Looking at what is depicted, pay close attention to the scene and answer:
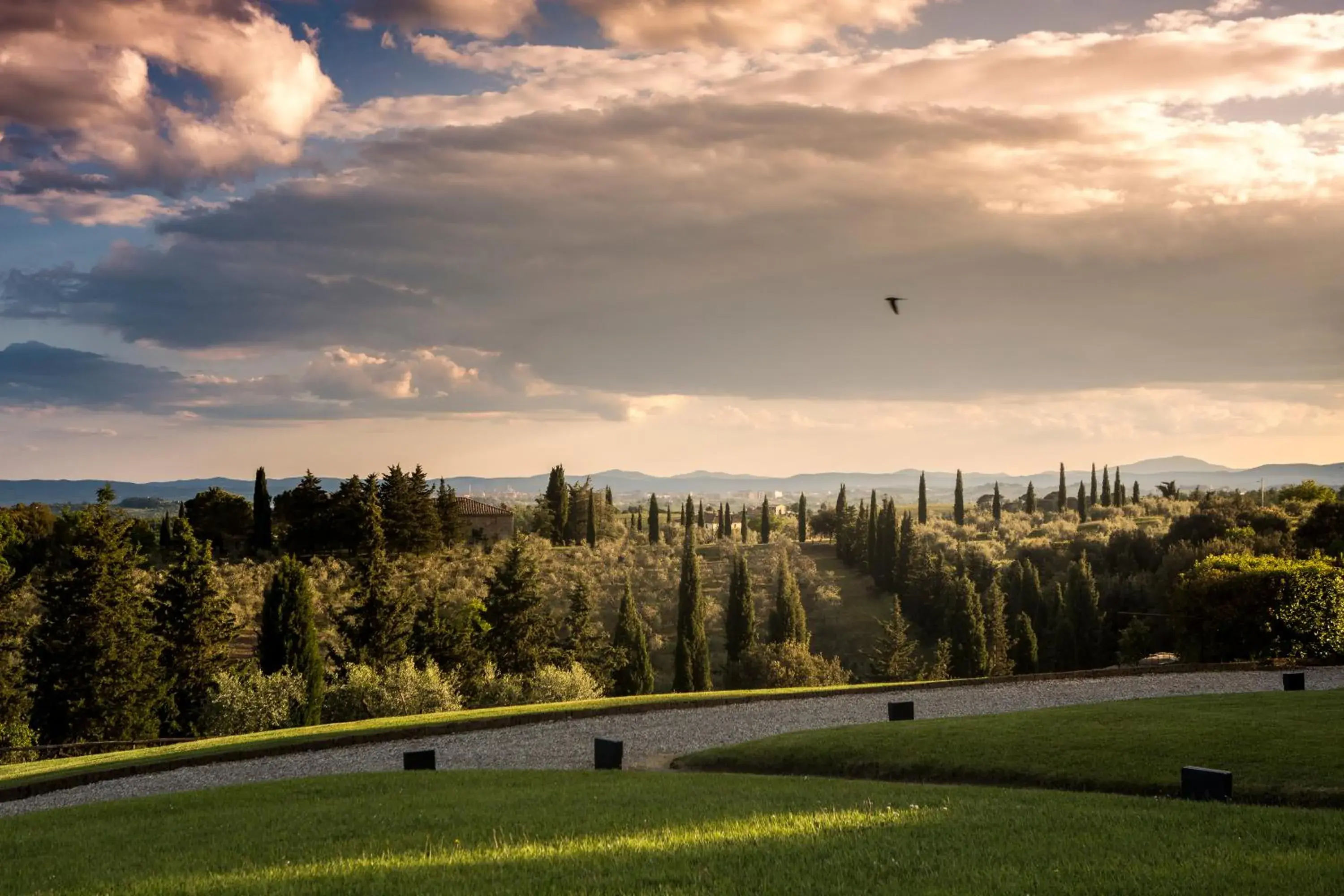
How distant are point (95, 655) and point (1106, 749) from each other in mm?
34917

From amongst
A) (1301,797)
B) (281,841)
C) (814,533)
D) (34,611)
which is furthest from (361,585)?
(814,533)

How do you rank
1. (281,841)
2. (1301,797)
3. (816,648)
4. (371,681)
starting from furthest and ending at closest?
(816,648) → (371,681) → (1301,797) → (281,841)

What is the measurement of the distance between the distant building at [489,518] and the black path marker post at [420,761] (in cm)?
6163

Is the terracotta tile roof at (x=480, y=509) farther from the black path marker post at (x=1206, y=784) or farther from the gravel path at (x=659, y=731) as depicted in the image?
the black path marker post at (x=1206, y=784)

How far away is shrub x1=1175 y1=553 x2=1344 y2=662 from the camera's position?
95.9ft

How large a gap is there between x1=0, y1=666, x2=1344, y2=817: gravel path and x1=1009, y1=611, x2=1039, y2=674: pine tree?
3246 centimetres

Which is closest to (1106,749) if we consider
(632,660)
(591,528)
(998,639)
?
(632,660)

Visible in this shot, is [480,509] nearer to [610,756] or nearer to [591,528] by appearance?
[591,528]

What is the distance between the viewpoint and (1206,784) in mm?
12008

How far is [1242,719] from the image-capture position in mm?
16469

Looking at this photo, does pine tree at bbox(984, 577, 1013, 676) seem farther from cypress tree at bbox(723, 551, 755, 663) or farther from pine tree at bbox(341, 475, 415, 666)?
pine tree at bbox(341, 475, 415, 666)

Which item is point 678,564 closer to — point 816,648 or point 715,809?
point 816,648

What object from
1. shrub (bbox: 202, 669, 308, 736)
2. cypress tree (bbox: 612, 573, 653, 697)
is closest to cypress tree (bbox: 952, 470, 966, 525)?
cypress tree (bbox: 612, 573, 653, 697)

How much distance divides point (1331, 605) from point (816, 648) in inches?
1803
